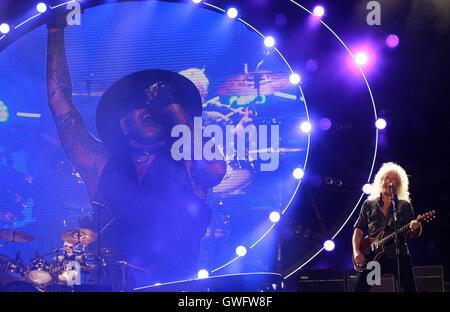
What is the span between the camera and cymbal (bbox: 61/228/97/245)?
14.2 feet

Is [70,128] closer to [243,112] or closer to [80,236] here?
[80,236]

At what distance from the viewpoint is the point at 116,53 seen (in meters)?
4.56

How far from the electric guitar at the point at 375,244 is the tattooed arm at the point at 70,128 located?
1.91 m

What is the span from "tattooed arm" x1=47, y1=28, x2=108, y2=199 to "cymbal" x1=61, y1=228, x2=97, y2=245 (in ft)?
0.89

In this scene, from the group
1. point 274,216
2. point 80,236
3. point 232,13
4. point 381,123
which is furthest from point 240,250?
point 232,13

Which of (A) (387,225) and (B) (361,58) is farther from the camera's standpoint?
(B) (361,58)

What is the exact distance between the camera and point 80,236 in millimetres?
4328

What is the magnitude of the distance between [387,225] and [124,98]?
6.69 ft

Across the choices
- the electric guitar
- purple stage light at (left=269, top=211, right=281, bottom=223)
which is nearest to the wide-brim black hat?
purple stage light at (left=269, top=211, right=281, bottom=223)

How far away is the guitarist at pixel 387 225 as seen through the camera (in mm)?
3625

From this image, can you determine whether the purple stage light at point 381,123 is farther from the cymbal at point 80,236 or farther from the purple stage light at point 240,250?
the cymbal at point 80,236

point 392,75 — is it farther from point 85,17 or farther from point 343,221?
point 85,17

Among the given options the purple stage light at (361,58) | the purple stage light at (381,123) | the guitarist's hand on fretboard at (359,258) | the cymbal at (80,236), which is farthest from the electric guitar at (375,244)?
the cymbal at (80,236)
